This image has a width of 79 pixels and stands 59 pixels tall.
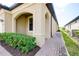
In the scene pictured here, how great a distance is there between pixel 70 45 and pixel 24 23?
0.93 m

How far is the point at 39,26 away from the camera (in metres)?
2.65

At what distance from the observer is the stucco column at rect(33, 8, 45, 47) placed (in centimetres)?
263

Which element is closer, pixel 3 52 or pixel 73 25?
pixel 3 52

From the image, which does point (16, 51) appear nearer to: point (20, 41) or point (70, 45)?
point (20, 41)

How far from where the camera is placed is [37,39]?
8.68 feet

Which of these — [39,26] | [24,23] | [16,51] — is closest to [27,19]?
[24,23]

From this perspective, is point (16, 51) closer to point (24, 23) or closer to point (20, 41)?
point (20, 41)

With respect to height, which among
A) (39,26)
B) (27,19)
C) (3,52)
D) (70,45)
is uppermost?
(27,19)

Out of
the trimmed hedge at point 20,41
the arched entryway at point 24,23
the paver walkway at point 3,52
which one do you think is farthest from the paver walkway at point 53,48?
the paver walkway at point 3,52

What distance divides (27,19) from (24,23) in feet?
0.34

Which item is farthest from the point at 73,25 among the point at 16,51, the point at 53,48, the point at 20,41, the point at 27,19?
the point at 16,51

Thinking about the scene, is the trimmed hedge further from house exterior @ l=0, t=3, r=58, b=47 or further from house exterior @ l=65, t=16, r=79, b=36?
house exterior @ l=65, t=16, r=79, b=36

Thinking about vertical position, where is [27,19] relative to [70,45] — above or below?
above

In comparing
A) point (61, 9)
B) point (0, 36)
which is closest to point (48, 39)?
point (61, 9)
